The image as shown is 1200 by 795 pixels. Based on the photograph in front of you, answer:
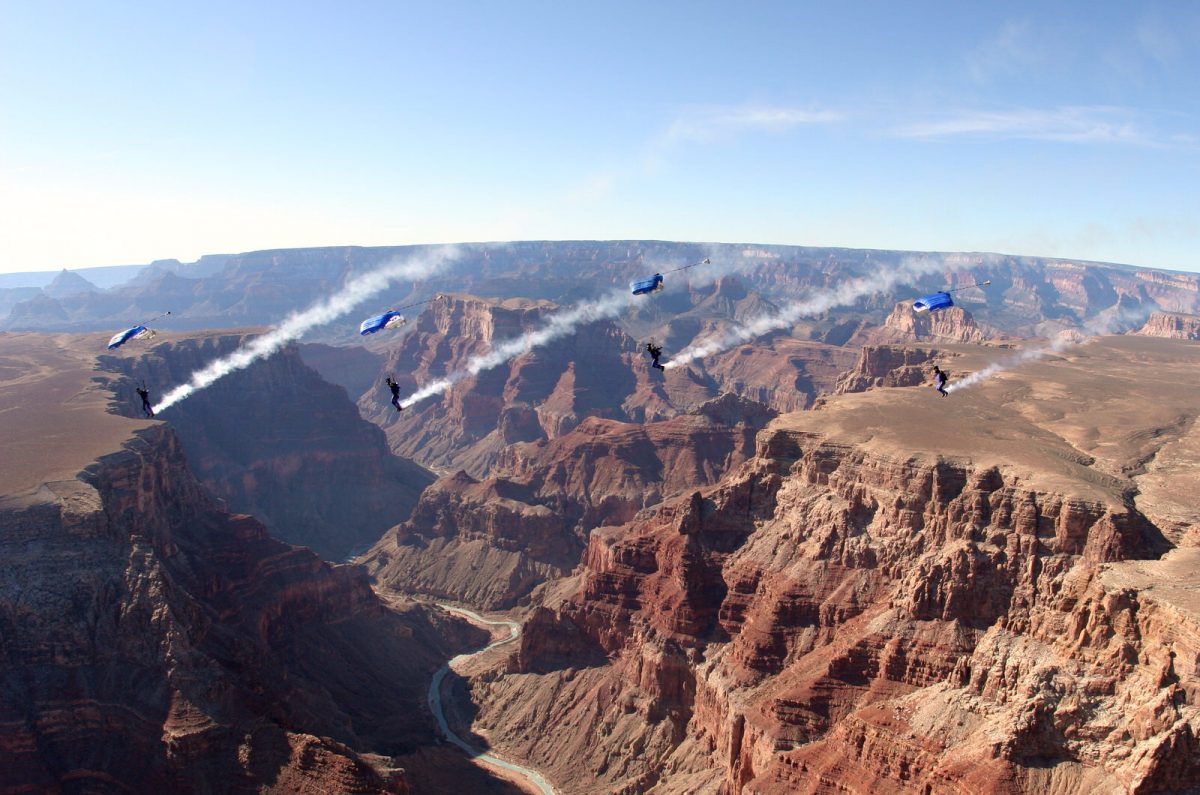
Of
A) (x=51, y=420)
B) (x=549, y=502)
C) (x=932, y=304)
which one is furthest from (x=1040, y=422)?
(x=51, y=420)

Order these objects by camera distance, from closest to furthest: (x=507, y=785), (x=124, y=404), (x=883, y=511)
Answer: (x=883, y=511) → (x=507, y=785) → (x=124, y=404)

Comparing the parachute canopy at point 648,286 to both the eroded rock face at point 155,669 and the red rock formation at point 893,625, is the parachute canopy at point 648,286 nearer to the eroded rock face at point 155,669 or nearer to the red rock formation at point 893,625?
the red rock formation at point 893,625

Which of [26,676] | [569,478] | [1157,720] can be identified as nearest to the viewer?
[1157,720]

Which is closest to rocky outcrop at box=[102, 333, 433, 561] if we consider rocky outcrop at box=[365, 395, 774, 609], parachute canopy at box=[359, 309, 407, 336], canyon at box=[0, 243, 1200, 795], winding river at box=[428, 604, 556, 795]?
rocky outcrop at box=[365, 395, 774, 609]

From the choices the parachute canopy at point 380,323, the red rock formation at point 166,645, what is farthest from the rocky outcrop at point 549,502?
the parachute canopy at point 380,323

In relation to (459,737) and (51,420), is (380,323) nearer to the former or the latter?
(459,737)

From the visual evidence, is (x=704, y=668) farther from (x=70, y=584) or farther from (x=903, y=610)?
(x=70, y=584)

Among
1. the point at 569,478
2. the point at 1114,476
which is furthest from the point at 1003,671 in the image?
the point at 569,478
